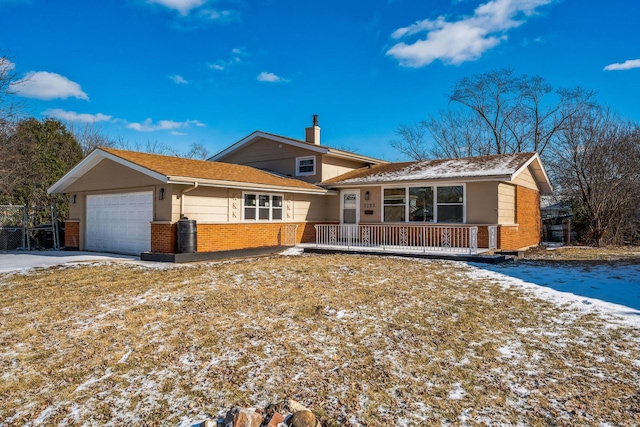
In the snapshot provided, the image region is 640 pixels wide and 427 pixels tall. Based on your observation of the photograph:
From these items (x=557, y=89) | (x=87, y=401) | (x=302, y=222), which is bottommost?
(x=87, y=401)

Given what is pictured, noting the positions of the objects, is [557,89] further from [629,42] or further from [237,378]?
[237,378]

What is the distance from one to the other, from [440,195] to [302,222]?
5504 millimetres

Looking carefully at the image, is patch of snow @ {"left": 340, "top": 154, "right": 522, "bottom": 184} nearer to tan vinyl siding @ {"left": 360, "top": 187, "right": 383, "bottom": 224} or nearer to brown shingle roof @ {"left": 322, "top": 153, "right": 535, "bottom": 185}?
brown shingle roof @ {"left": 322, "top": 153, "right": 535, "bottom": 185}

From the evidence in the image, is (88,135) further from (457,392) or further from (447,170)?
(457,392)

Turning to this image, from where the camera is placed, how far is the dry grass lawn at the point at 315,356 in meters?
3.47

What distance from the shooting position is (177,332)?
5.32 metres

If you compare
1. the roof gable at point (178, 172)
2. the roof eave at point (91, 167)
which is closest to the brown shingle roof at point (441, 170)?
the roof gable at point (178, 172)

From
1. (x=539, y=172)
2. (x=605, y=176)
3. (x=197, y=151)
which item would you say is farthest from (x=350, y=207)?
(x=197, y=151)

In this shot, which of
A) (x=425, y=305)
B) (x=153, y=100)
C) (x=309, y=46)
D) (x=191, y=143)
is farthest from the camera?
(x=191, y=143)

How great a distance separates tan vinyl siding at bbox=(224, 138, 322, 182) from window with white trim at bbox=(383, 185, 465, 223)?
3626 millimetres

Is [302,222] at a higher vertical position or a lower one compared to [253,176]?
lower

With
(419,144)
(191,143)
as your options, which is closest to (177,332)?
(419,144)

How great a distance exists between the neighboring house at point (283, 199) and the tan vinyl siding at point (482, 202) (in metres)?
0.03

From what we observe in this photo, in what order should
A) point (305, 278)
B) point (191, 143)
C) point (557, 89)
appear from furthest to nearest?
point (191, 143) → point (557, 89) → point (305, 278)
